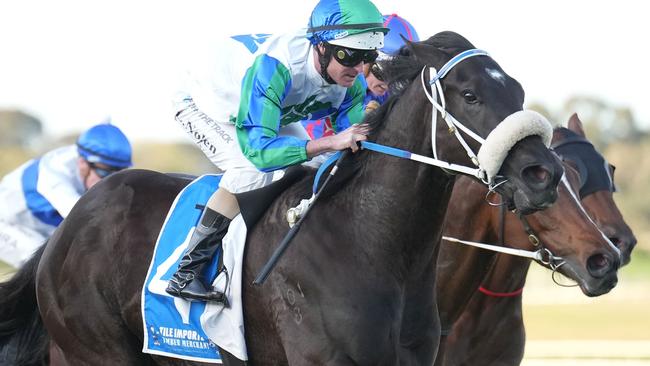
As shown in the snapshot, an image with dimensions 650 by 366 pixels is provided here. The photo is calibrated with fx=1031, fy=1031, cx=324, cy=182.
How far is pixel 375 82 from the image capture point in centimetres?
538

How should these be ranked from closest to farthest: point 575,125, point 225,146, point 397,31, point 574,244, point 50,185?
point 225,146 < point 574,244 < point 397,31 < point 575,125 < point 50,185

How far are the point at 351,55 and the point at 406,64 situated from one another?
300mm

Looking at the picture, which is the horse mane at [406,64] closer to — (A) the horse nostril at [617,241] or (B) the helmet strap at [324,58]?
(B) the helmet strap at [324,58]

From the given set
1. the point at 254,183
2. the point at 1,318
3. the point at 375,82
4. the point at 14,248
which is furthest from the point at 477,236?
the point at 14,248

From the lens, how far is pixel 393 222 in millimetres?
4141

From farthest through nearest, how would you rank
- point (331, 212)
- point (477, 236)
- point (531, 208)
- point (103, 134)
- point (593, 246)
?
point (103, 134), point (477, 236), point (593, 246), point (331, 212), point (531, 208)

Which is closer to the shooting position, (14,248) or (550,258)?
(550,258)

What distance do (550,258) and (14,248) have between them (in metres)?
4.32

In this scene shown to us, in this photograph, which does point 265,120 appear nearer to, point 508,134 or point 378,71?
point 378,71

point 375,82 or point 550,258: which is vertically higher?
point 375,82

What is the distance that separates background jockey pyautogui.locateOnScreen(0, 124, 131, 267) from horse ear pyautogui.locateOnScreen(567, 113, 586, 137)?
3133mm

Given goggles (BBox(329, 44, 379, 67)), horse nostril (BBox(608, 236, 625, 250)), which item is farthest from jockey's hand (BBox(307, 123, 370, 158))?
horse nostril (BBox(608, 236, 625, 250))

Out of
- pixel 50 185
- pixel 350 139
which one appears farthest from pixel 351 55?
pixel 50 185

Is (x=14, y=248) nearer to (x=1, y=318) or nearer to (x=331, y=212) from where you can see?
(x=1, y=318)
